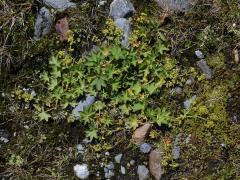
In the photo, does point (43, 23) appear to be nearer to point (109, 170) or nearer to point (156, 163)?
point (109, 170)

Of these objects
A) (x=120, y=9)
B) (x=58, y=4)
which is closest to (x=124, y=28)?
(x=120, y=9)

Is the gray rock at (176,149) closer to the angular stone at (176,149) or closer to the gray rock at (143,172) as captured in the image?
the angular stone at (176,149)

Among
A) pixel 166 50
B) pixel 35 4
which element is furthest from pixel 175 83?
pixel 35 4

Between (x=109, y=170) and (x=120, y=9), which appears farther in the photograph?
(x=120, y=9)

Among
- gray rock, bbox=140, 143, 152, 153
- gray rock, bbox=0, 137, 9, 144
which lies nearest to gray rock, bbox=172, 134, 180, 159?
gray rock, bbox=140, 143, 152, 153

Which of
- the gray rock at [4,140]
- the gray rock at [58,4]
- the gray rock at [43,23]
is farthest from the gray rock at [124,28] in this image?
the gray rock at [4,140]

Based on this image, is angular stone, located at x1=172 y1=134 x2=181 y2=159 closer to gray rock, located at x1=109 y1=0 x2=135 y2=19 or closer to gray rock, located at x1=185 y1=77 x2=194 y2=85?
gray rock, located at x1=185 y1=77 x2=194 y2=85

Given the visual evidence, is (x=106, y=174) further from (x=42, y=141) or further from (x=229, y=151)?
(x=229, y=151)
